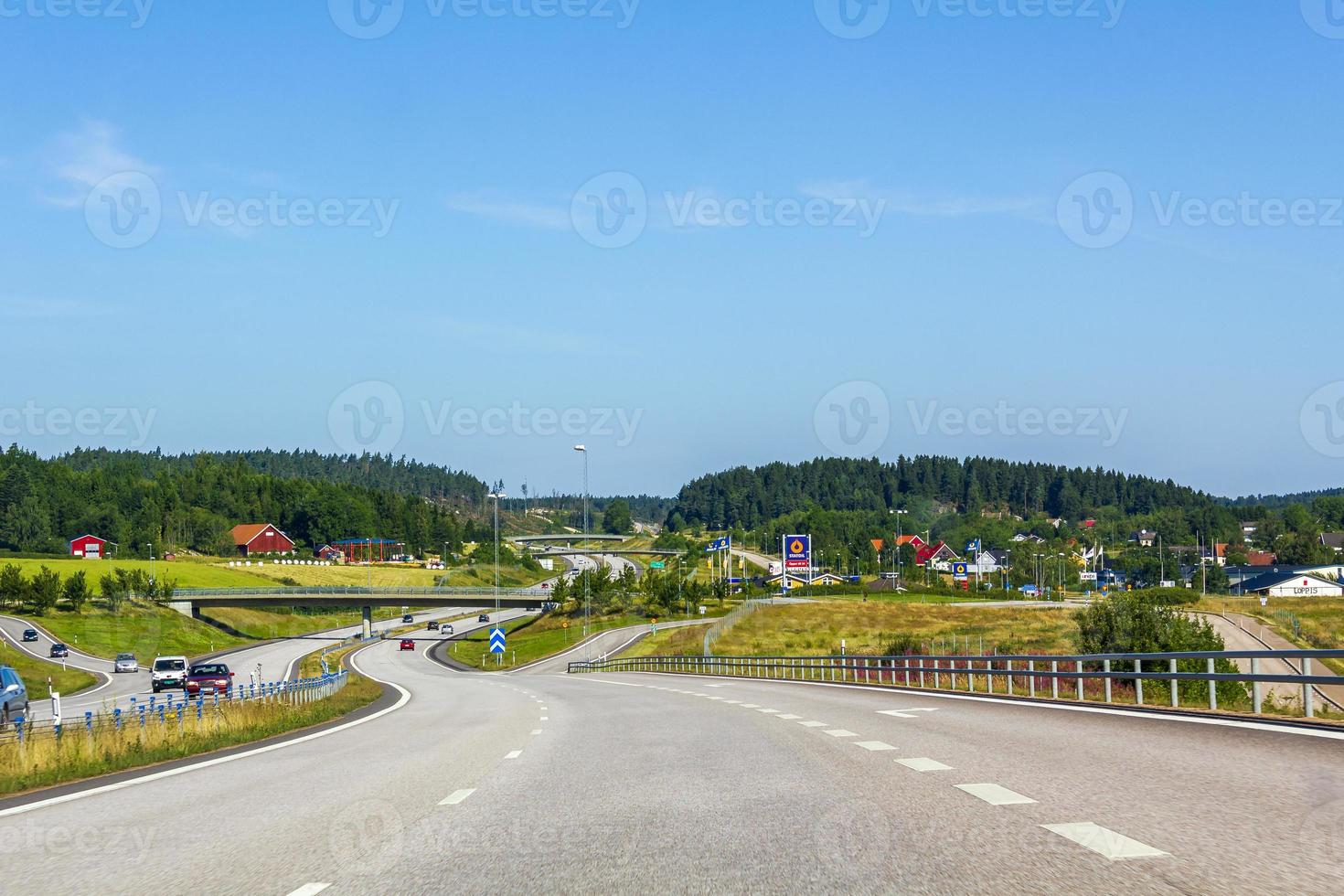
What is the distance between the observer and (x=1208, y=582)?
19338 centimetres

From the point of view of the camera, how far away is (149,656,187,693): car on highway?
59688mm

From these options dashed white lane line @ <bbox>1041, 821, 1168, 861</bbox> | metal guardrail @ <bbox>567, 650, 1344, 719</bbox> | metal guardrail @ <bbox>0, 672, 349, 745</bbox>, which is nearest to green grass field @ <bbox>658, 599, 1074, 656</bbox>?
metal guardrail @ <bbox>567, 650, 1344, 719</bbox>

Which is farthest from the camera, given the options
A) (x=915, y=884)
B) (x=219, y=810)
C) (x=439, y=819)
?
(x=219, y=810)

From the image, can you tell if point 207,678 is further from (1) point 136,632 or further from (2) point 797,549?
(1) point 136,632

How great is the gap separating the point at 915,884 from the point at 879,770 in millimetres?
5636

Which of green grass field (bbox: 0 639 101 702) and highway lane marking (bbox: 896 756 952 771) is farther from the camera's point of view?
green grass field (bbox: 0 639 101 702)

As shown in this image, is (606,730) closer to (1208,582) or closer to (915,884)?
(915,884)

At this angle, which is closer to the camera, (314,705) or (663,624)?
(314,705)

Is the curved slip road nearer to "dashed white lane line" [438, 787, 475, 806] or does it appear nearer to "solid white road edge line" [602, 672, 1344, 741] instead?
"dashed white lane line" [438, 787, 475, 806]

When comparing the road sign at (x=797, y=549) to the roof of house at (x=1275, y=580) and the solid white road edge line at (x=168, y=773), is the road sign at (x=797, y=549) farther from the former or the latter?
the solid white road edge line at (x=168, y=773)

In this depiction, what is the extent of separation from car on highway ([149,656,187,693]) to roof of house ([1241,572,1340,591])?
126999 mm

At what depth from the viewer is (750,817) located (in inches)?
376

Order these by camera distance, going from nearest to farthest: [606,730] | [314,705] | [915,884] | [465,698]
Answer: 1. [915,884]
2. [606,730]
3. [314,705]
4. [465,698]

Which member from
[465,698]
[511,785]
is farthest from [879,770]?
[465,698]
